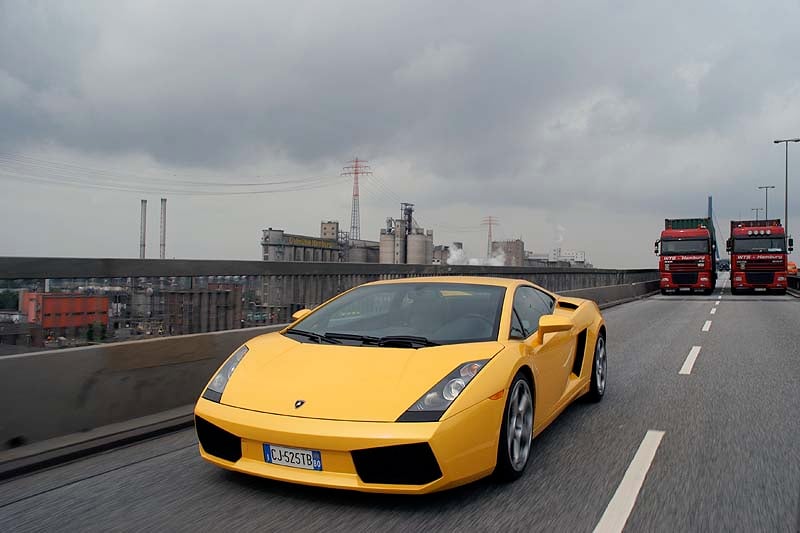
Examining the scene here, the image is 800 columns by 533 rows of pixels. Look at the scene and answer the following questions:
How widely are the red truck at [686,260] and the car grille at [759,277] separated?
1.70 metres

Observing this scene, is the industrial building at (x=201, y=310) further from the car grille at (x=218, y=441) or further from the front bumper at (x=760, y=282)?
the front bumper at (x=760, y=282)

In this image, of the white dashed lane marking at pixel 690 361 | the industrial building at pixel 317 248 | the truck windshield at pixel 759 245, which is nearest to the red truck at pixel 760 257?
the truck windshield at pixel 759 245

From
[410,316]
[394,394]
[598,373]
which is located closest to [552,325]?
[410,316]

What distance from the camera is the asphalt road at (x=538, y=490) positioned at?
3.27 meters

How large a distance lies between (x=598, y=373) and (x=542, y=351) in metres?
1.98

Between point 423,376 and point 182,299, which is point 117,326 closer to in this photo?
point 182,299

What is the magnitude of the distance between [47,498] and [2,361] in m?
1.11

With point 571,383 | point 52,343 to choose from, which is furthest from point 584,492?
point 52,343

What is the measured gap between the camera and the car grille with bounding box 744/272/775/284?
101 feet

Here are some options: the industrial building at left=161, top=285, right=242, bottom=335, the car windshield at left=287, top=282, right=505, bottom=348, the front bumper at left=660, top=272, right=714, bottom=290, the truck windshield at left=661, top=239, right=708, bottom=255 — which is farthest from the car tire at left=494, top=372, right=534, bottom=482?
the truck windshield at left=661, top=239, right=708, bottom=255

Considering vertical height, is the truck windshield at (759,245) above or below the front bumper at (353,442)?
above

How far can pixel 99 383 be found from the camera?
16.1 feet

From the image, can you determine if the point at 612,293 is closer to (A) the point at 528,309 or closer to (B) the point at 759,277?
(B) the point at 759,277

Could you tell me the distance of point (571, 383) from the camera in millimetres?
5316
